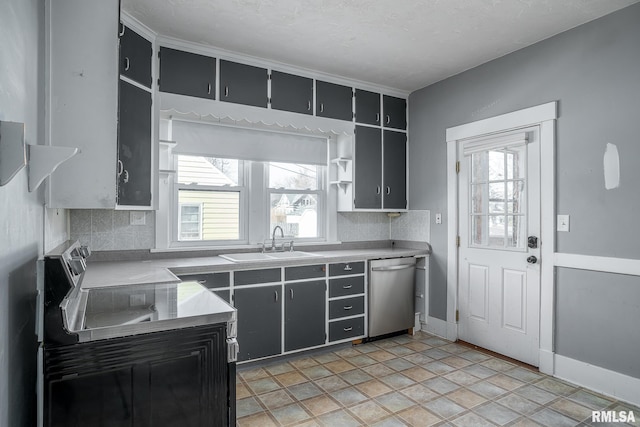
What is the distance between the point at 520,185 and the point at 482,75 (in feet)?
3.71

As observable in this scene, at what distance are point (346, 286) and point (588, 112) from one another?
7.91 ft

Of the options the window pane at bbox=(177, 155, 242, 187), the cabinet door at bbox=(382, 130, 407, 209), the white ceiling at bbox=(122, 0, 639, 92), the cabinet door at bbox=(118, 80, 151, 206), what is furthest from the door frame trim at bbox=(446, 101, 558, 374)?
the cabinet door at bbox=(118, 80, 151, 206)

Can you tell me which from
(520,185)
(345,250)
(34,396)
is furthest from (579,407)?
(34,396)

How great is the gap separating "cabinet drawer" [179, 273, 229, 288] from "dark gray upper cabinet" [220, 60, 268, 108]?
1518 millimetres

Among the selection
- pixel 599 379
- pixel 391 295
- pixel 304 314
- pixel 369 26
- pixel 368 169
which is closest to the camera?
pixel 599 379

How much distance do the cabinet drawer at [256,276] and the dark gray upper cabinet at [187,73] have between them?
1534mm

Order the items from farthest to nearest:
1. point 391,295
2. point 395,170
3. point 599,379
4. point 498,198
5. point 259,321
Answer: point 395,170, point 391,295, point 498,198, point 259,321, point 599,379

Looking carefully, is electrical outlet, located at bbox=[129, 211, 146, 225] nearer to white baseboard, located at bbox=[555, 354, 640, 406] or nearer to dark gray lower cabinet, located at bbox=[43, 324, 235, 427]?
dark gray lower cabinet, located at bbox=[43, 324, 235, 427]

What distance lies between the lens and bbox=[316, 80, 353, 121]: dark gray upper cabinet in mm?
3834

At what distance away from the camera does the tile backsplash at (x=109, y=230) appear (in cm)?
290

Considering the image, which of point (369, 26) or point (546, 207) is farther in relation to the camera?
point (546, 207)

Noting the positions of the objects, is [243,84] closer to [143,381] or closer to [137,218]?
[137,218]

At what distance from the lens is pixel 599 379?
271 cm

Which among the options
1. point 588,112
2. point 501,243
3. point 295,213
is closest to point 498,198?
point 501,243
